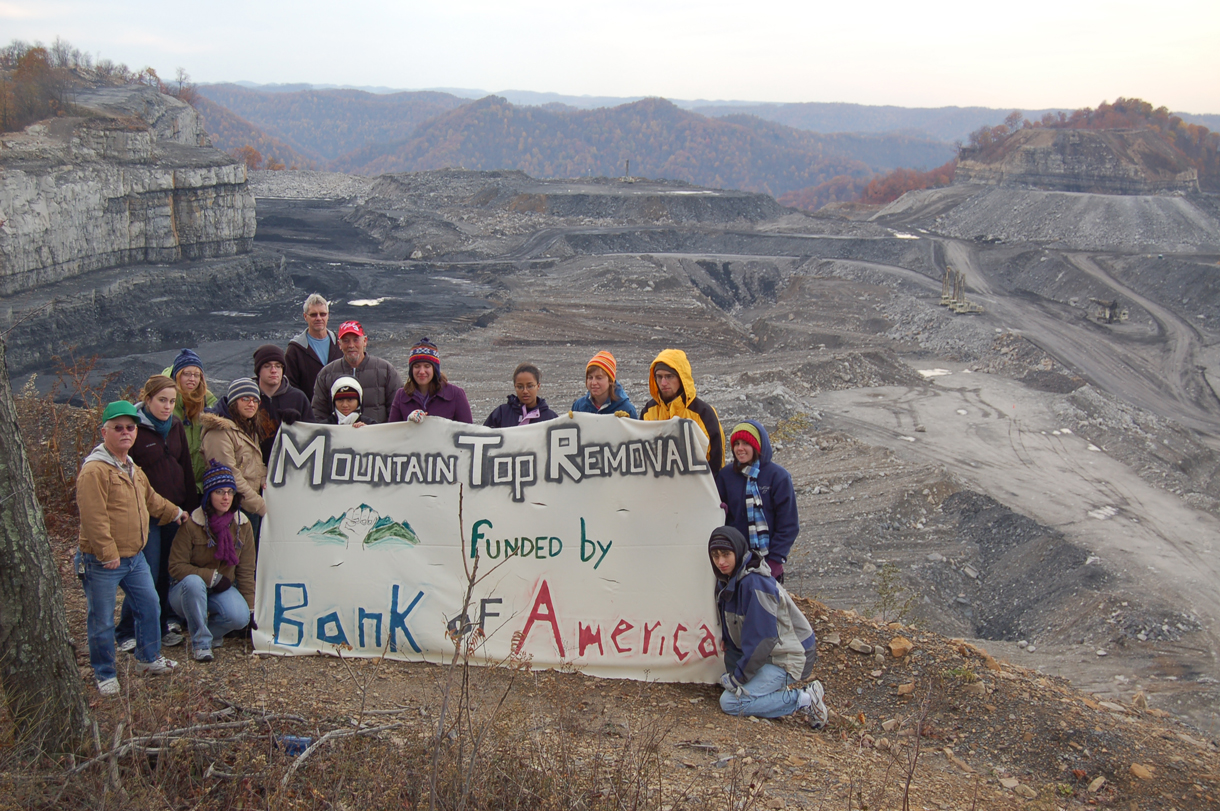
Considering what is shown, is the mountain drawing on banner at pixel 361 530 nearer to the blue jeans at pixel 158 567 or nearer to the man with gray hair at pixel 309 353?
the blue jeans at pixel 158 567

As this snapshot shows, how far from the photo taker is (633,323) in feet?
88.3

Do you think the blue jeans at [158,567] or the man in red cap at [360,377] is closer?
the blue jeans at [158,567]

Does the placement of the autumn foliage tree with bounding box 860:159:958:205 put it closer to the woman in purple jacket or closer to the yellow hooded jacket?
the yellow hooded jacket

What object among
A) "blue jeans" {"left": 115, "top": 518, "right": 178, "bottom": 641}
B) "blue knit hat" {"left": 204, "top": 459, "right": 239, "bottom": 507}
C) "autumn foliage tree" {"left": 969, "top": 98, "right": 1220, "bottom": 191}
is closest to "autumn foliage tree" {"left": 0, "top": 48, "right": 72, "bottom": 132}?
"blue jeans" {"left": 115, "top": 518, "right": 178, "bottom": 641}

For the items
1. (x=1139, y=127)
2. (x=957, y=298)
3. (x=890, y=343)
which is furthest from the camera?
(x=1139, y=127)

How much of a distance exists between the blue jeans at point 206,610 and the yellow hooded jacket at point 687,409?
2.99 metres

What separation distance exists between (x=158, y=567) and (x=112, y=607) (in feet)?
1.73

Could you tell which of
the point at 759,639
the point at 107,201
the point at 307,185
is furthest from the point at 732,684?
the point at 307,185

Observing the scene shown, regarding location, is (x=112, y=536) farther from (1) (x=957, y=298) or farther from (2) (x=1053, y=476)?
(1) (x=957, y=298)

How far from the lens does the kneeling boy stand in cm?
448

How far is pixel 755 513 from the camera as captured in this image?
16.3 feet

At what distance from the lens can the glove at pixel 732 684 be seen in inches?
183

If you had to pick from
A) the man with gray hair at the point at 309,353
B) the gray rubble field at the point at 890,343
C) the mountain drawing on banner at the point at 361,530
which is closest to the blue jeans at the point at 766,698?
the mountain drawing on banner at the point at 361,530

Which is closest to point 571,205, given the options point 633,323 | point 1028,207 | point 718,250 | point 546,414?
point 718,250
